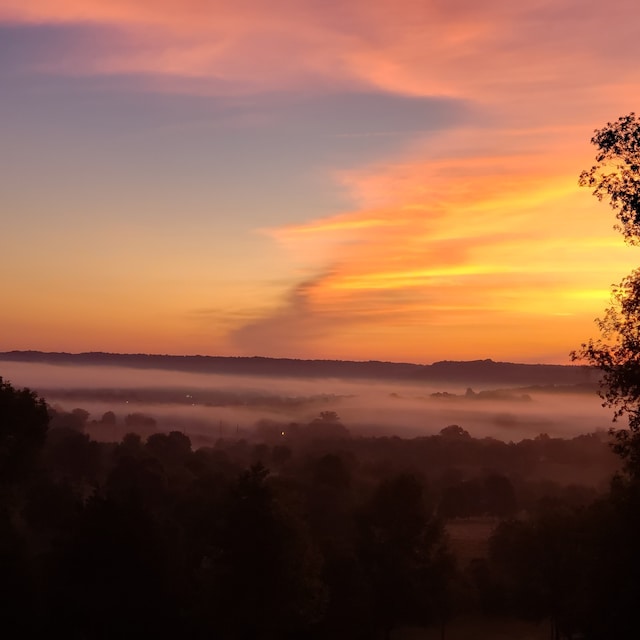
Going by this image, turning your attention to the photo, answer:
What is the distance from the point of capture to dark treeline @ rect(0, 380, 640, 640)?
3173 centimetres

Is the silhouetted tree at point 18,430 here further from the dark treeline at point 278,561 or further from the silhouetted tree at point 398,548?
the silhouetted tree at point 398,548

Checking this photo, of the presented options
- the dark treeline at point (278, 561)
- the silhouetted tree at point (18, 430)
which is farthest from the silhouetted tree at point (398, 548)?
the silhouetted tree at point (18, 430)

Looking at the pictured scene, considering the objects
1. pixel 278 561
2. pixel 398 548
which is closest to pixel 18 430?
pixel 278 561

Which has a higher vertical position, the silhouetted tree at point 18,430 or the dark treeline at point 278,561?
the silhouetted tree at point 18,430

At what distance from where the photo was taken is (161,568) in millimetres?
35969

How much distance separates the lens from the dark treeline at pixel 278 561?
104 ft

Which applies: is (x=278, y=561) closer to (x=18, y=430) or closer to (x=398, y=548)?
(x=398, y=548)

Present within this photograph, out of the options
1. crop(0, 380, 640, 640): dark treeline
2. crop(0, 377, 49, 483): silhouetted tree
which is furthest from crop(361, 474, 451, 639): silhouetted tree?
crop(0, 377, 49, 483): silhouetted tree

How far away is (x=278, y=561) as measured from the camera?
105 feet

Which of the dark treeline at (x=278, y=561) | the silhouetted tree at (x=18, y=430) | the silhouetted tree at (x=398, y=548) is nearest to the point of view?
the dark treeline at (x=278, y=561)

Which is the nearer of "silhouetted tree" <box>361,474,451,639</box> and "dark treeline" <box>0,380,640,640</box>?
"dark treeline" <box>0,380,640,640</box>

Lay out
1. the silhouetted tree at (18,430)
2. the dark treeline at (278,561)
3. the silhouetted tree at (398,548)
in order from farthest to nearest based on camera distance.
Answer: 1. the silhouetted tree at (398,548)
2. the silhouetted tree at (18,430)
3. the dark treeline at (278,561)

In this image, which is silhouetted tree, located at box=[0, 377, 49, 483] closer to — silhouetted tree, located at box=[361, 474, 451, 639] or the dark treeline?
the dark treeline

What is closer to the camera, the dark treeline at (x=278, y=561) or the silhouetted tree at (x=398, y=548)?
the dark treeline at (x=278, y=561)
